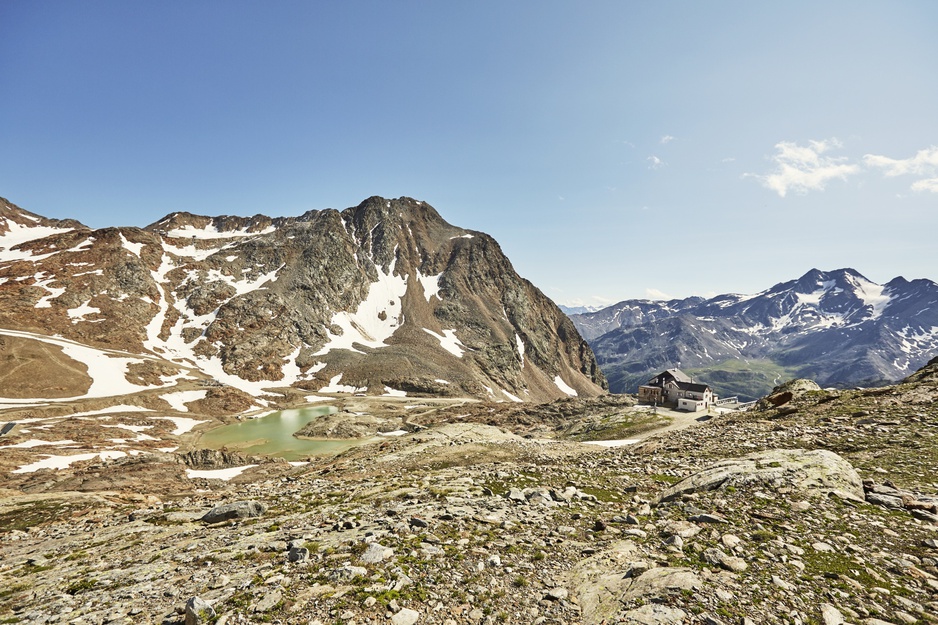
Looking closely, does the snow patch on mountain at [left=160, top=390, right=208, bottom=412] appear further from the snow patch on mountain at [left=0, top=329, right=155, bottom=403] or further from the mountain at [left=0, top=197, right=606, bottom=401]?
the mountain at [left=0, top=197, right=606, bottom=401]

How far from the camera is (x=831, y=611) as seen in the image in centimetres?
752

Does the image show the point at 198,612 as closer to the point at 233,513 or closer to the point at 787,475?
the point at 233,513

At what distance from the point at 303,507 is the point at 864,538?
69.1ft

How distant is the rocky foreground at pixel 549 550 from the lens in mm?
8352

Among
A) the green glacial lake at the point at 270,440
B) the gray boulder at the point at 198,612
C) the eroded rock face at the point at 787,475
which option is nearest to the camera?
the gray boulder at the point at 198,612

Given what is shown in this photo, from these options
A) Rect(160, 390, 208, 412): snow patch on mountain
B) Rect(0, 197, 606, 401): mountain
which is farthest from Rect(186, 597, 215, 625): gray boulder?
Rect(0, 197, 606, 401): mountain

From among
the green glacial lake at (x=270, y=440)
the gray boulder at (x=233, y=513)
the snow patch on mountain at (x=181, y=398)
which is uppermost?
the gray boulder at (x=233, y=513)

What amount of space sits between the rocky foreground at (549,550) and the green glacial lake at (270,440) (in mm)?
52034

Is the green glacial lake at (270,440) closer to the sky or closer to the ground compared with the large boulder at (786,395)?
closer to the ground

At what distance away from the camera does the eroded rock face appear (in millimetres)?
13938

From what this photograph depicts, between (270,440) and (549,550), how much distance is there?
85.7m

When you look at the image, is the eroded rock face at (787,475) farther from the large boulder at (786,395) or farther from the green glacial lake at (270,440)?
the green glacial lake at (270,440)

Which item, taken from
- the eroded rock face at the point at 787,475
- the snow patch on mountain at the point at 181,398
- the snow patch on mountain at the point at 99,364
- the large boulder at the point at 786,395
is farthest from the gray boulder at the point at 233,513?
the snow patch on mountain at the point at 99,364

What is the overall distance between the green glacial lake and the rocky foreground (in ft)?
171
